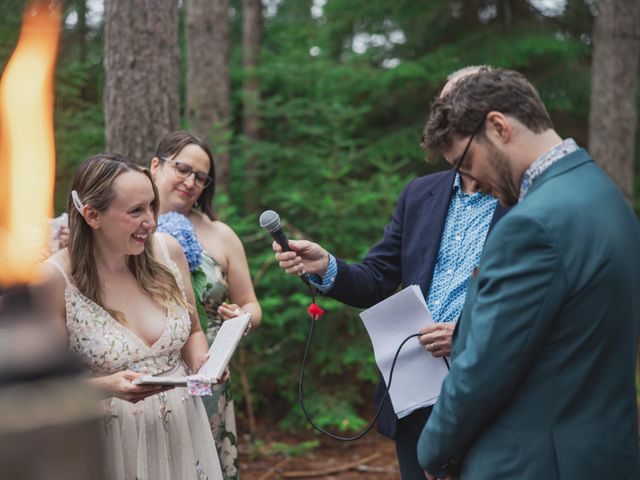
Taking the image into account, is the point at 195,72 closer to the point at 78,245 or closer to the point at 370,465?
the point at 370,465

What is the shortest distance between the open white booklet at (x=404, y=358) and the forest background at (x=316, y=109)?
106 inches

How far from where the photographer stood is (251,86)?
10.4 meters

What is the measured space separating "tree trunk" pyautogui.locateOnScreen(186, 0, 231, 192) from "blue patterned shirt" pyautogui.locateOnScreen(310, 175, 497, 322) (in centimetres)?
612

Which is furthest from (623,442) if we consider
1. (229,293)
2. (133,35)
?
(133,35)

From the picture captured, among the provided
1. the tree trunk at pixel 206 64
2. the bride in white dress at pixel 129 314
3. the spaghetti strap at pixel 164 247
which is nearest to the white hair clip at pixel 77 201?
the bride in white dress at pixel 129 314

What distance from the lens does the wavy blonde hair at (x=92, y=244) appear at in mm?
2902

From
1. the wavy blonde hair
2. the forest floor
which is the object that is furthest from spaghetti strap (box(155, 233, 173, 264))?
the forest floor

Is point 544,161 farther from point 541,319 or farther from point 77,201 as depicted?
point 77,201

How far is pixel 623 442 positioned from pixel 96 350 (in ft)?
6.33

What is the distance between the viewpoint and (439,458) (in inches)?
82.4

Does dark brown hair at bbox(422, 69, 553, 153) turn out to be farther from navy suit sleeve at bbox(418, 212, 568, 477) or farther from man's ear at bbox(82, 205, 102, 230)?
man's ear at bbox(82, 205, 102, 230)

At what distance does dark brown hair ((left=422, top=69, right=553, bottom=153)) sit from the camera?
6.67 ft

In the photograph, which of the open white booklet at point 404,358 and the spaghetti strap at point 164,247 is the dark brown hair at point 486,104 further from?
the spaghetti strap at point 164,247

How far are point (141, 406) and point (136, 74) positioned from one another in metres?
2.82
